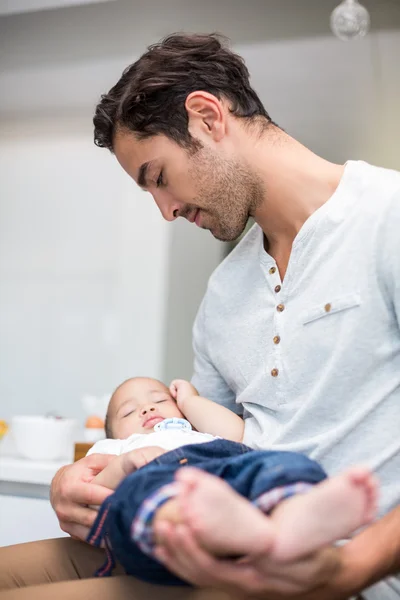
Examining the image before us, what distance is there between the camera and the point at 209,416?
1495 mm

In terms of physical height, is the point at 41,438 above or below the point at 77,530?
below

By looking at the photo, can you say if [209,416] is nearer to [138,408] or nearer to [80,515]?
[138,408]

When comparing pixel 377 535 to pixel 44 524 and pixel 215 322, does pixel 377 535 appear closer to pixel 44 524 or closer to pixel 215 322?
pixel 215 322

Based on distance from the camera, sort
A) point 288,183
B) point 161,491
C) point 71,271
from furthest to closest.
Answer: point 71,271, point 288,183, point 161,491

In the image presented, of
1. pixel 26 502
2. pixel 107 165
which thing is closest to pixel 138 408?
pixel 26 502

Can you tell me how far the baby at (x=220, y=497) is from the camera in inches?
28.2

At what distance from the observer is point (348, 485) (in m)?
0.73

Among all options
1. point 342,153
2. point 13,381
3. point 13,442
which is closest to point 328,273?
point 342,153

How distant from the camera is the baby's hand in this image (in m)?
1.59

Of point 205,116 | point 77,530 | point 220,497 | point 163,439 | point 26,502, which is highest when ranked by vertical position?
point 205,116

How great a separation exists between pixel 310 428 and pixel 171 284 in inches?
69.2

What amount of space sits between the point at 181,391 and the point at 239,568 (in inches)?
34.2

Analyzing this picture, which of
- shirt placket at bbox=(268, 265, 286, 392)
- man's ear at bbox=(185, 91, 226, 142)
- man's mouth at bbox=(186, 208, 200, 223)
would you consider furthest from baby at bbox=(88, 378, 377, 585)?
man's ear at bbox=(185, 91, 226, 142)

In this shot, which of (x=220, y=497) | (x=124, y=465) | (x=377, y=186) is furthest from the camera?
(x=377, y=186)
